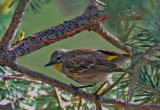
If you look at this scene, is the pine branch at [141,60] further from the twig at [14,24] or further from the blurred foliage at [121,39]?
the twig at [14,24]

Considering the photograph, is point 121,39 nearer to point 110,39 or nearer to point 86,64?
point 110,39

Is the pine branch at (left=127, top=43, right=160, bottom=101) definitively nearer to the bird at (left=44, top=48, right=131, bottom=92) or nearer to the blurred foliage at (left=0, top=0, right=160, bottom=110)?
the blurred foliage at (left=0, top=0, right=160, bottom=110)

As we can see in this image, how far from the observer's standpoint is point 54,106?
2326 millimetres

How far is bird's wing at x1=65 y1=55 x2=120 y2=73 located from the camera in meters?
2.82

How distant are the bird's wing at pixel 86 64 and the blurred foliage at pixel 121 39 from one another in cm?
21

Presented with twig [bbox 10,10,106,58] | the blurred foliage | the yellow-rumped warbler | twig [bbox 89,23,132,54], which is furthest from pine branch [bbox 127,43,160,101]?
the yellow-rumped warbler

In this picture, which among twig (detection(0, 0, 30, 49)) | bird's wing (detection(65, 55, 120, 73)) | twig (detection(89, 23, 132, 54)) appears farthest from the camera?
bird's wing (detection(65, 55, 120, 73))

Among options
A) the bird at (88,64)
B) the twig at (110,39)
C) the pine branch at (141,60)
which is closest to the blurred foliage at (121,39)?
the pine branch at (141,60)

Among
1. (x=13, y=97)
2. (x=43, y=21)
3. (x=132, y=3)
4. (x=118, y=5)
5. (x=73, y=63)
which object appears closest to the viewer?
(x=118, y=5)

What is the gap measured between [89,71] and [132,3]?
1.92 meters

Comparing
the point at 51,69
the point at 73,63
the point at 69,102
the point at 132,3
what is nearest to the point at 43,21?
the point at 51,69

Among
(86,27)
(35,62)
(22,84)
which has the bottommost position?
(22,84)

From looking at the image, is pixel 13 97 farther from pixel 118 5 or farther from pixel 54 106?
pixel 118 5

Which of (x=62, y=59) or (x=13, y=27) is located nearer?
(x=13, y=27)
